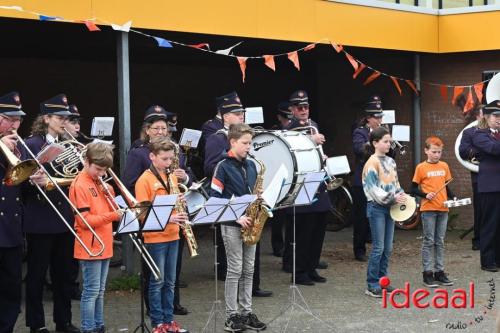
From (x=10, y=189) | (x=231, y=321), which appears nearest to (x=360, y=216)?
(x=231, y=321)

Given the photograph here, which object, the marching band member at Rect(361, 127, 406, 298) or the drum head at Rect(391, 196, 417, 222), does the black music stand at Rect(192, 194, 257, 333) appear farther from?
the drum head at Rect(391, 196, 417, 222)

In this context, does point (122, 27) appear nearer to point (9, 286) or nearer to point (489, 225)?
point (9, 286)

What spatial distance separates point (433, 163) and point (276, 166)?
5.97 feet

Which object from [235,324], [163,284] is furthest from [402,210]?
[163,284]

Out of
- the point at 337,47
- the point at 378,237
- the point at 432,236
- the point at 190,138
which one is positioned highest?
→ the point at 337,47

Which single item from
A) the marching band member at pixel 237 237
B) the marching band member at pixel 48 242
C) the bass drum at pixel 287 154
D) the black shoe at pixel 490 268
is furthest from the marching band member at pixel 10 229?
the black shoe at pixel 490 268

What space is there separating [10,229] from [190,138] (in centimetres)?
426

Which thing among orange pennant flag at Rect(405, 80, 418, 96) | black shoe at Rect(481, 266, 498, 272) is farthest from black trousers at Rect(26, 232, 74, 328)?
orange pennant flag at Rect(405, 80, 418, 96)

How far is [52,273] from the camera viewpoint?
7.26 m

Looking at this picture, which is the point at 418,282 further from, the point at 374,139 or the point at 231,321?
the point at 231,321

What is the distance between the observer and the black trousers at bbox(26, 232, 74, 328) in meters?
7.01

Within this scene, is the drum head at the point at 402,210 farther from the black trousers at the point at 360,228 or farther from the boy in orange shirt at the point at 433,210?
the black trousers at the point at 360,228

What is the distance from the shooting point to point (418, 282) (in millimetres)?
9344

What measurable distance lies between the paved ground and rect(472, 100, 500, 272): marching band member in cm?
29
